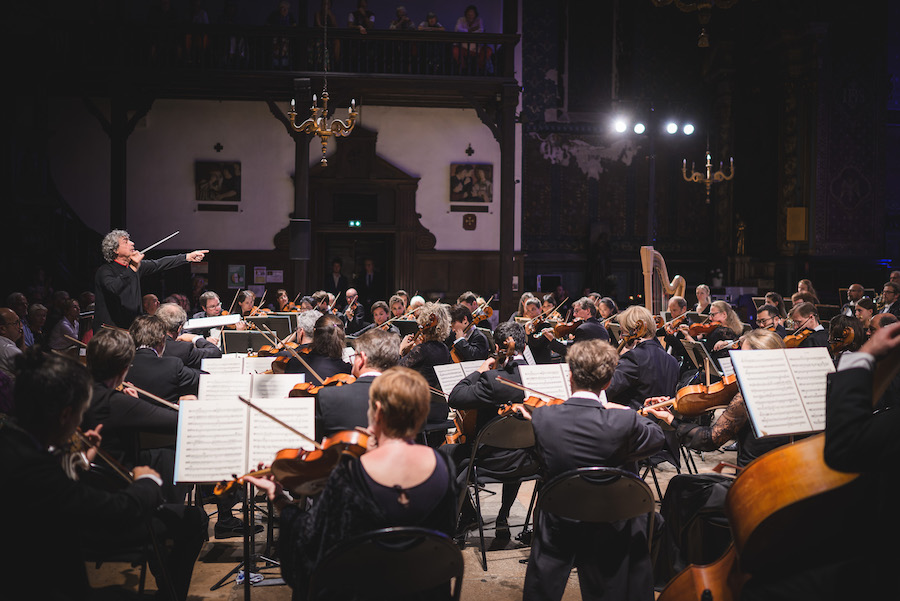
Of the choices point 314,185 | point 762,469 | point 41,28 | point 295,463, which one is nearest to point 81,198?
point 41,28

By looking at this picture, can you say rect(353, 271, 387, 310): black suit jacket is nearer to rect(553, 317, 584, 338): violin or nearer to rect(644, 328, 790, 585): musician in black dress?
rect(553, 317, 584, 338): violin

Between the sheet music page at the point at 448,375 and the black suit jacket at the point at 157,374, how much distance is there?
1.44m

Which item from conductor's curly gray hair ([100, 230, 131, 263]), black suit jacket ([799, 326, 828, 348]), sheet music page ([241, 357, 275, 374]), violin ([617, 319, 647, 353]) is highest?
conductor's curly gray hair ([100, 230, 131, 263])

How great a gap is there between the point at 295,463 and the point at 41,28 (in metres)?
12.2

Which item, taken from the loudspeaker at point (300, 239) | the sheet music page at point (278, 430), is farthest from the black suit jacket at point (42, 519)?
the loudspeaker at point (300, 239)

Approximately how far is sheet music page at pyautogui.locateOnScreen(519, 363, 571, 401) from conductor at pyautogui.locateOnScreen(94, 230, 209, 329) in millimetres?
3169

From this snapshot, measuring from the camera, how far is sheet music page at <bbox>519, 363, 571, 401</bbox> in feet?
12.8

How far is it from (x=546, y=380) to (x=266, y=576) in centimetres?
195

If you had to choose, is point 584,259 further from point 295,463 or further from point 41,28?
point 295,463

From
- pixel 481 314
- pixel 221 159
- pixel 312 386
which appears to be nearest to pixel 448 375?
pixel 312 386

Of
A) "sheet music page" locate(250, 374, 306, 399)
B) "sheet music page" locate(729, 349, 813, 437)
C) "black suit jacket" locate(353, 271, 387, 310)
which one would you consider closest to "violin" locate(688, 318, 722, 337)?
"sheet music page" locate(729, 349, 813, 437)

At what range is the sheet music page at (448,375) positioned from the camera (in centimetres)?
438

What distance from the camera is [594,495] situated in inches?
113

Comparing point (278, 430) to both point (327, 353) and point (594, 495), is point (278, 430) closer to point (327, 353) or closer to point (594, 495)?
point (327, 353)
